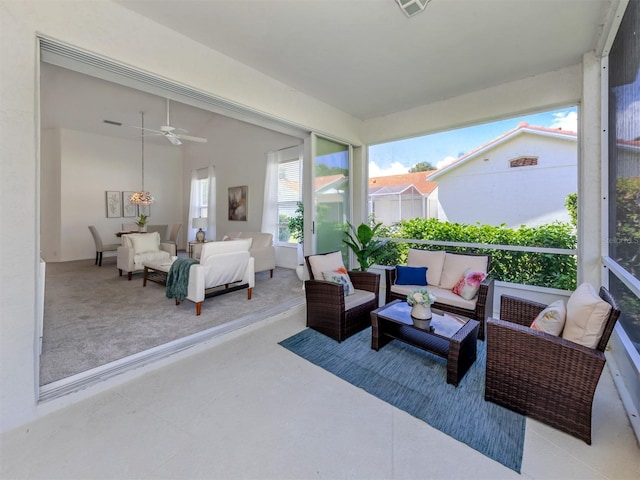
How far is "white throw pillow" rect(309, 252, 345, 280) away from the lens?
135 inches

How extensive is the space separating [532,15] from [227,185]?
7281 mm

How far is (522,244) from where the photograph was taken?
150 inches

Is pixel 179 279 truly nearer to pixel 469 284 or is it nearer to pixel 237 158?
pixel 469 284

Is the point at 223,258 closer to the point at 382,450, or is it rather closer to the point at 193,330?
the point at 193,330

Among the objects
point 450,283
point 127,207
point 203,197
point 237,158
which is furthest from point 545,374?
point 127,207

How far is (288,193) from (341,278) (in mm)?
3931

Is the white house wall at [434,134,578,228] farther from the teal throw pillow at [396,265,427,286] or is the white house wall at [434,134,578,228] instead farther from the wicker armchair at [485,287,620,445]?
the wicker armchair at [485,287,620,445]

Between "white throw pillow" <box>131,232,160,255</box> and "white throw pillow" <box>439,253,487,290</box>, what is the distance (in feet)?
17.8

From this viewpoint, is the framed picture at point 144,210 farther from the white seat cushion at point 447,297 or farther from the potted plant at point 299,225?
the white seat cushion at point 447,297

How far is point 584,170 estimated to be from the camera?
3.05m

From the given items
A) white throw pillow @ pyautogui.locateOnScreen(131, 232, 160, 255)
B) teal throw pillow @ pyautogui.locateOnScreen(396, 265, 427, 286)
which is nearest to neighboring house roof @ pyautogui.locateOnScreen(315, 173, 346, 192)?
teal throw pillow @ pyautogui.locateOnScreen(396, 265, 427, 286)

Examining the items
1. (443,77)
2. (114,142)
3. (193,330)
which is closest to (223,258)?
(193,330)

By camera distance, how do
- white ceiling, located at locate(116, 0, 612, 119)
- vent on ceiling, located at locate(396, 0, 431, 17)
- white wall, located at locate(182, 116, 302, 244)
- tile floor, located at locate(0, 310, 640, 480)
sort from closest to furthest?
tile floor, located at locate(0, 310, 640, 480), vent on ceiling, located at locate(396, 0, 431, 17), white ceiling, located at locate(116, 0, 612, 119), white wall, located at locate(182, 116, 302, 244)

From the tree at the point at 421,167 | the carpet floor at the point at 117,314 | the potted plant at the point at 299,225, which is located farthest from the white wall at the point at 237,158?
the tree at the point at 421,167
